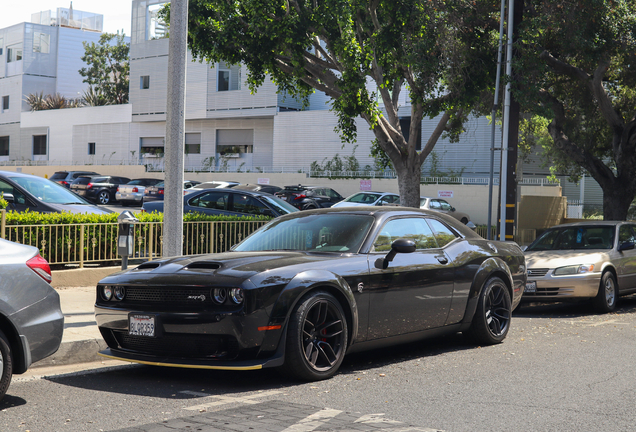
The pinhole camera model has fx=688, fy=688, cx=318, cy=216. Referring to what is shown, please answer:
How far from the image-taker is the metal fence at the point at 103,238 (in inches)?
429

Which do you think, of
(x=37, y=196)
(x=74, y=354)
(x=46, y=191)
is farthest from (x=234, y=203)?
(x=74, y=354)

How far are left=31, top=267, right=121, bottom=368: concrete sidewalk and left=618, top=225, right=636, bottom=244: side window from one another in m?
8.79

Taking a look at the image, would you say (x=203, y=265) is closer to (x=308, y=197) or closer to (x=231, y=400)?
(x=231, y=400)

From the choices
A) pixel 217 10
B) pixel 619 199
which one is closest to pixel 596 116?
pixel 619 199

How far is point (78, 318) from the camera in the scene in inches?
334

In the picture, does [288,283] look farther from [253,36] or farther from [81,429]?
[253,36]

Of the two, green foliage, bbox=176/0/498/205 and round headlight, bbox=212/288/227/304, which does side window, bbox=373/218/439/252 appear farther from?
green foliage, bbox=176/0/498/205

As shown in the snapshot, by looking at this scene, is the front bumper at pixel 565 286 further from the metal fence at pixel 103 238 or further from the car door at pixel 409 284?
the metal fence at pixel 103 238

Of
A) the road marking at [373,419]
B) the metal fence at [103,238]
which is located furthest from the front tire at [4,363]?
the metal fence at [103,238]

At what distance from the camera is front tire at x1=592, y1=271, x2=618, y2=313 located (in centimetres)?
1084

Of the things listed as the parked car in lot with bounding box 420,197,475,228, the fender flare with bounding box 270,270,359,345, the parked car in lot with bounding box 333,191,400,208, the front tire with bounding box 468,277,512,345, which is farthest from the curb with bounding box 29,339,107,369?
the parked car in lot with bounding box 420,197,475,228

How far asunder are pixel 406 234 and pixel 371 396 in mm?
2159

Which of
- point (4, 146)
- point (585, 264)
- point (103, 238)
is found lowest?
point (585, 264)

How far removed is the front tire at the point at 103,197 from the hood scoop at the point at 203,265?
30588 mm
